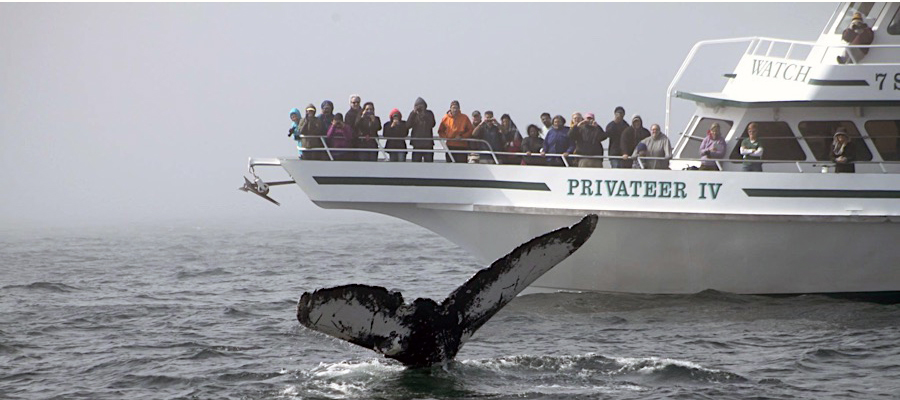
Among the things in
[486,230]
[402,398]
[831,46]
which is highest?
[831,46]

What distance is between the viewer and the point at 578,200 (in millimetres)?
19312

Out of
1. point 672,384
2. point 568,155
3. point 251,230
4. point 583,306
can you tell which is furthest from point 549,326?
point 251,230

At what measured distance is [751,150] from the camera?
19.6m

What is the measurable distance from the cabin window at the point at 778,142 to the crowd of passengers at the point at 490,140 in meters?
0.22

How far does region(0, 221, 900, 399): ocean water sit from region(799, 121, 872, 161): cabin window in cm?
226

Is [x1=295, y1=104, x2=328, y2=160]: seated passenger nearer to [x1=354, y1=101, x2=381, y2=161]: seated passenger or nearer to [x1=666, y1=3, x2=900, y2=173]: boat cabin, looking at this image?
[x1=354, y1=101, x2=381, y2=161]: seated passenger

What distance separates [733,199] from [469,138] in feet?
13.2

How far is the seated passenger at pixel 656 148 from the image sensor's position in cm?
1952

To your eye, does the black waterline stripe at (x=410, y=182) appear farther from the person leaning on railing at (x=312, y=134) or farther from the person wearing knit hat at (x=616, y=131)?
the person wearing knit hat at (x=616, y=131)

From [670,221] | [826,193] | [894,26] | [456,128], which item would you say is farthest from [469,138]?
[894,26]

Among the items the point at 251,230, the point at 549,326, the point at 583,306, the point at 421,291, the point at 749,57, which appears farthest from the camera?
the point at 251,230

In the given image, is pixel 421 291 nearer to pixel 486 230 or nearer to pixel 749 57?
pixel 486 230

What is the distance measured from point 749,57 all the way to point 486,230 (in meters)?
5.03

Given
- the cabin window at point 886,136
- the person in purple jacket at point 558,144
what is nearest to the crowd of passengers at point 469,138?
the person in purple jacket at point 558,144
